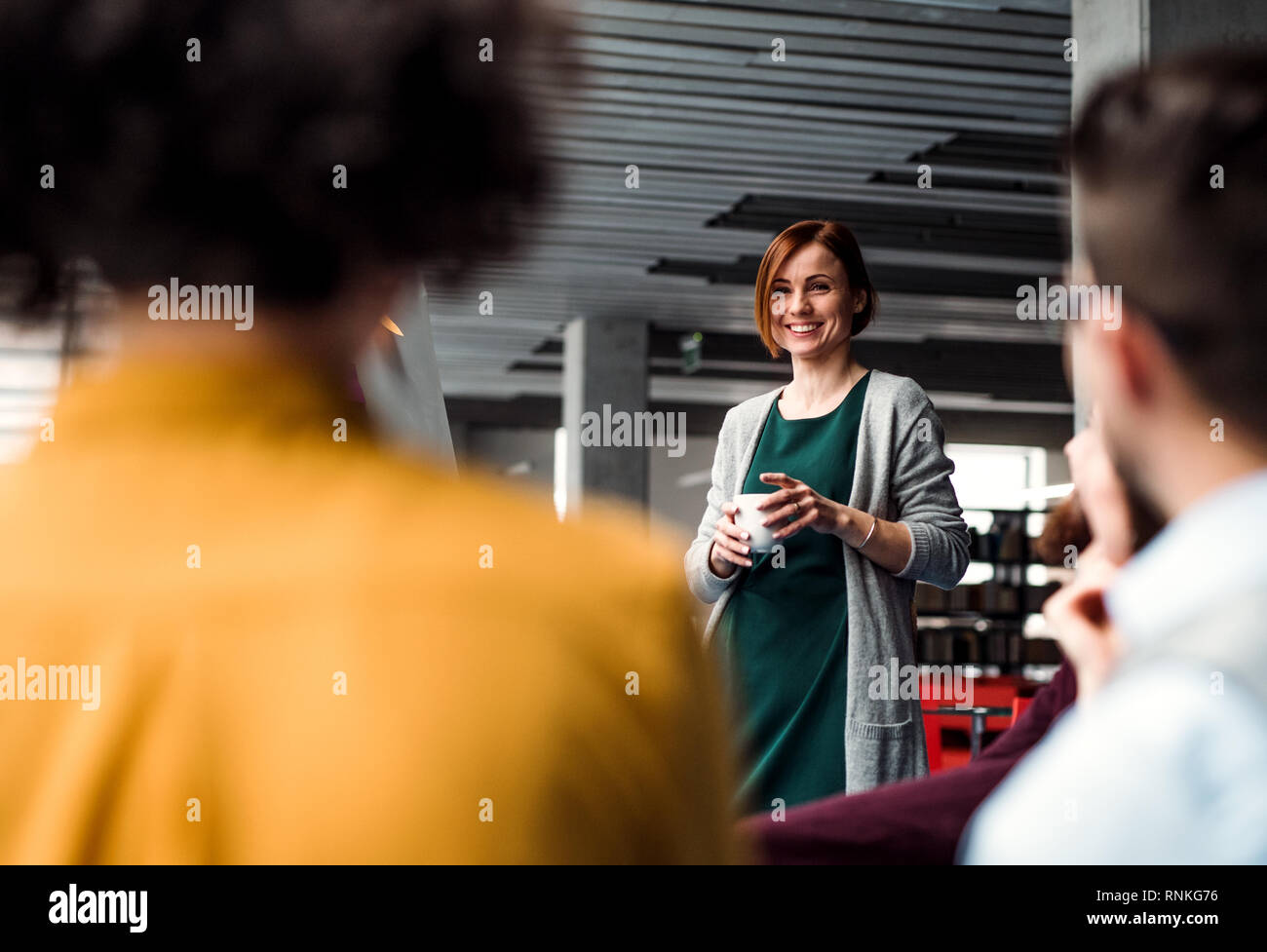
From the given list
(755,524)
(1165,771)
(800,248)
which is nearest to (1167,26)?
(800,248)

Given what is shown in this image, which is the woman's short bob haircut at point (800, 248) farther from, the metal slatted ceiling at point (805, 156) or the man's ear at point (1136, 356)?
the man's ear at point (1136, 356)

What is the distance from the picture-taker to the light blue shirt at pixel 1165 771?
58 cm

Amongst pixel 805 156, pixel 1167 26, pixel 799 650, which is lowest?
pixel 799 650

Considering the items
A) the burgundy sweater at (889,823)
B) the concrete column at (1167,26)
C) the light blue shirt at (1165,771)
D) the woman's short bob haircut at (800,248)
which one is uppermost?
the concrete column at (1167,26)

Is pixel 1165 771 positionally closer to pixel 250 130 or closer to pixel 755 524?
pixel 250 130

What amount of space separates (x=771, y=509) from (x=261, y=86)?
1.55 m

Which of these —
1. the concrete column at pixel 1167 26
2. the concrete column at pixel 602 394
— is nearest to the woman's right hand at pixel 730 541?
the concrete column at pixel 1167 26

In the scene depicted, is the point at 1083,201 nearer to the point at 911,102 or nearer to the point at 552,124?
the point at 552,124

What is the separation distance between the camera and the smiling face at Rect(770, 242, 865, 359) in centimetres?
235

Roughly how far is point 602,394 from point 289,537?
471 inches

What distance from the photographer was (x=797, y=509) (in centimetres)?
203

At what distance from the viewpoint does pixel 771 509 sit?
2.05m

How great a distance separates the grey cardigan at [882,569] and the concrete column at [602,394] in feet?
32.6
